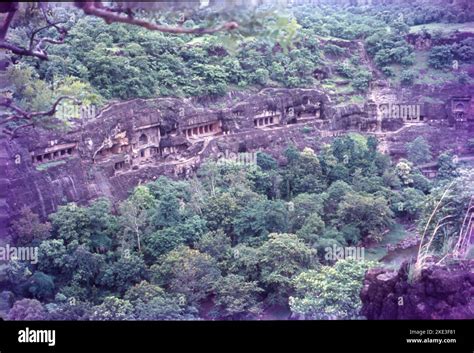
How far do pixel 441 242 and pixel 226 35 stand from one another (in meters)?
4.86

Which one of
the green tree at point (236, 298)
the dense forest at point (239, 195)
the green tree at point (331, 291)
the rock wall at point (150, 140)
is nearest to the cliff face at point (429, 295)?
the dense forest at point (239, 195)

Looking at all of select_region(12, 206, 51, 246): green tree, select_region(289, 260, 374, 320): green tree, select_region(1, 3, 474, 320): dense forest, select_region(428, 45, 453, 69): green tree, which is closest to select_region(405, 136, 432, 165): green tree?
select_region(1, 3, 474, 320): dense forest

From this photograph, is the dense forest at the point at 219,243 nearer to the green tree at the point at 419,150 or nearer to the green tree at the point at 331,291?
the green tree at the point at 331,291

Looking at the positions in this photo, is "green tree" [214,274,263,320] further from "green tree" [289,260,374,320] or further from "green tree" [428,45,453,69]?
"green tree" [428,45,453,69]

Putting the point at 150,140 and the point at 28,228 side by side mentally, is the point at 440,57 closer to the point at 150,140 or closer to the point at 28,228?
the point at 150,140

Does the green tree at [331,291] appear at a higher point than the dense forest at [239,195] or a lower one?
lower

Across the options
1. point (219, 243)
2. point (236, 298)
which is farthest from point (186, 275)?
point (219, 243)

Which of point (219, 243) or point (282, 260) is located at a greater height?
point (219, 243)

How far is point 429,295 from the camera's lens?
6355mm

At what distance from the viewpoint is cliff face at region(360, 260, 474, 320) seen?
20.4 ft

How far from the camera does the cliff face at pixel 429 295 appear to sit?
20.4 feet

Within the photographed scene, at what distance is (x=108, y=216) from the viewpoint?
8.63 metres
